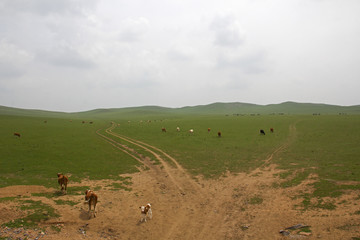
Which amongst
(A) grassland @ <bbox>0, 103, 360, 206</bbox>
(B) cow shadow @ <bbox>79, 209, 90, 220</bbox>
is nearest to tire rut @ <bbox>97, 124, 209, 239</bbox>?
(A) grassland @ <bbox>0, 103, 360, 206</bbox>

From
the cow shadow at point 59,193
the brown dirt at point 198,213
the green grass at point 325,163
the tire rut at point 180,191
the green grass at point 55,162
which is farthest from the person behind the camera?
the green grass at point 55,162

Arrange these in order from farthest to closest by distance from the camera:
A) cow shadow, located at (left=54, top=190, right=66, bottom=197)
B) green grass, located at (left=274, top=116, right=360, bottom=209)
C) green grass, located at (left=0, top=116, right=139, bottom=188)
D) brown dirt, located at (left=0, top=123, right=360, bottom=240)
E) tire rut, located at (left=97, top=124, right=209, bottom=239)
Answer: green grass, located at (left=0, top=116, right=139, bottom=188), green grass, located at (left=274, top=116, right=360, bottom=209), cow shadow, located at (left=54, top=190, right=66, bottom=197), tire rut, located at (left=97, top=124, right=209, bottom=239), brown dirt, located at (left=0, top=123, right=360, bottom=240)

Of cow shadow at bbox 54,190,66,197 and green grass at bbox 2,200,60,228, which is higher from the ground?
green grass at bbox 2,200,60,228

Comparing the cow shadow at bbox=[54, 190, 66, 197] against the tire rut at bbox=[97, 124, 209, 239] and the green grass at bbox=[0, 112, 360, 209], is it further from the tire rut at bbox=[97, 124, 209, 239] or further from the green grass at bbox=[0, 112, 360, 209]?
the tire rut at bbox=[97, 124, 209, 239]

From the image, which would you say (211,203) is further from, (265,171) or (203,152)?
(203,152)

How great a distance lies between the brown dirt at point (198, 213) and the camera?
1095 cm

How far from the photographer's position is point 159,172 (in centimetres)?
2158

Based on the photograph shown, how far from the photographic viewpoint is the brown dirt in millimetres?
10953

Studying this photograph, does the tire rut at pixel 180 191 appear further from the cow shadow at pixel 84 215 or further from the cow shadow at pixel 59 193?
the cow shadow at pixel 59 193

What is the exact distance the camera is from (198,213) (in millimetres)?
13688

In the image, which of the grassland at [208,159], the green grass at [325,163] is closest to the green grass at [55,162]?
the grassland at [208,159]

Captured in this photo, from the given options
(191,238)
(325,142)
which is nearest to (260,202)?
(191,238)

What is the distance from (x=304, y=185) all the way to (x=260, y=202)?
170 inches

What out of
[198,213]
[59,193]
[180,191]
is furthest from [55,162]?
[198,213]
